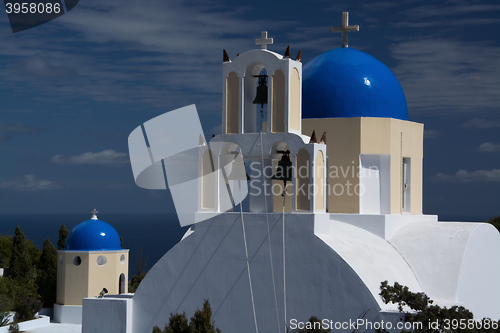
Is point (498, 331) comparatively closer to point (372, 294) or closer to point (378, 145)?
point (372, 294)

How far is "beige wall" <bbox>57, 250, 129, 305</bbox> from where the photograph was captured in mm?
19859

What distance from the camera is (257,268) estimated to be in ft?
42.7

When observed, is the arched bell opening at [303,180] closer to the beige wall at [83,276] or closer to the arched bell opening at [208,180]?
the arched bell opening at [208,180]

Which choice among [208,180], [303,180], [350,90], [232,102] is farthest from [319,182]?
[350,90]

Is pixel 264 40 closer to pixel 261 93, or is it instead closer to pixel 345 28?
pixel 261 93

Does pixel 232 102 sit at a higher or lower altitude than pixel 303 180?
higher

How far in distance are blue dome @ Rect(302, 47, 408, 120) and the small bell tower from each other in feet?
8.44

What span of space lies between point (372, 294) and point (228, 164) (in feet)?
13.3

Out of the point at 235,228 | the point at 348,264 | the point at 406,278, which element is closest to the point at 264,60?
the point at 235,228

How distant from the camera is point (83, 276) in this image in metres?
19.9

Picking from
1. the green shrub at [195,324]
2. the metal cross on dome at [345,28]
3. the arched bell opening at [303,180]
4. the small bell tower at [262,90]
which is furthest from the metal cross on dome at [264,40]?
the green shrub at [195,324]

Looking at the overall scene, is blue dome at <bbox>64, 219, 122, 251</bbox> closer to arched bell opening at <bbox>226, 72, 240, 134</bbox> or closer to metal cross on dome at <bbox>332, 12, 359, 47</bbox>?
arched bell opening at <bbox>226, 72, 240, 134</bbox>

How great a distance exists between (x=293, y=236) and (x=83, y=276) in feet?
31.2

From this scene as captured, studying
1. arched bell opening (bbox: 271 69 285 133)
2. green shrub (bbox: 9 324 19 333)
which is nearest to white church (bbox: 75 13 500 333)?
arched bell opening (bbox: 271 69 285 133)
